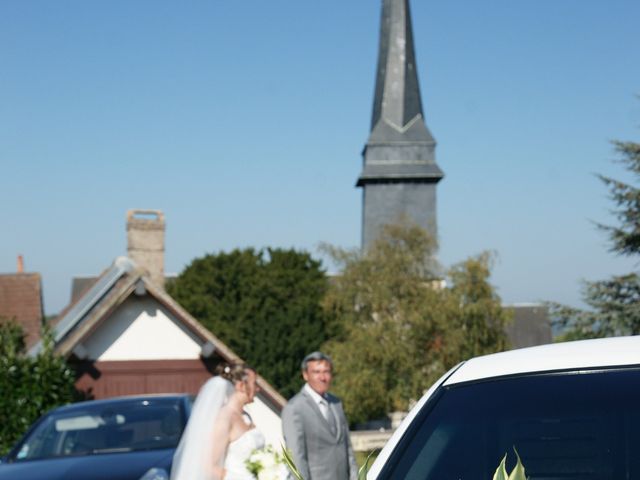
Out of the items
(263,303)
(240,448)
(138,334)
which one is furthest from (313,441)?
(263,303)

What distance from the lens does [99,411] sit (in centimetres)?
953

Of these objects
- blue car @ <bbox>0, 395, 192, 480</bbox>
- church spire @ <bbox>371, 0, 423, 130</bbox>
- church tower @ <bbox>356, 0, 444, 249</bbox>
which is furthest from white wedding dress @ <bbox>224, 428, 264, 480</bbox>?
church spire @ <bbox>371, 0, 423, 130</bbox>

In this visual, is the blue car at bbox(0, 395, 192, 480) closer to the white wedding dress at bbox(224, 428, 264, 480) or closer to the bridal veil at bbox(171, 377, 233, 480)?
the bridal veil at bbox(171, 377, 233, 480)

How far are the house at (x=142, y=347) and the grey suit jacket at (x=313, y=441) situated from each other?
56.8 feet

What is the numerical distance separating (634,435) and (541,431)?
273mm

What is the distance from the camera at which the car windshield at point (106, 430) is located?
9.12 metres

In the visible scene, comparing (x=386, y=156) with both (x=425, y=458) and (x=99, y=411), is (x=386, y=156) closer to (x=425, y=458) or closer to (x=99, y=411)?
(x=99, y=411)

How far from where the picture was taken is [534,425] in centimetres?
311

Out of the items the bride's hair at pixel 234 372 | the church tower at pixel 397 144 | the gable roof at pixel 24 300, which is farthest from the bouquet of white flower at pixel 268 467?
the church tower at pixel 397 144

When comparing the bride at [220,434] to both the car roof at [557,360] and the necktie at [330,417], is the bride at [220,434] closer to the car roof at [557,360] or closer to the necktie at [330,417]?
the necktie at [330,417]

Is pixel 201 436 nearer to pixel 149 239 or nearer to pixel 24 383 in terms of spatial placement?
pixel 24 383

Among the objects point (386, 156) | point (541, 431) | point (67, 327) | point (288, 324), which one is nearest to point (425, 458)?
point (541, 431)

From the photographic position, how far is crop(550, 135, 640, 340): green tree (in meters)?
26.4

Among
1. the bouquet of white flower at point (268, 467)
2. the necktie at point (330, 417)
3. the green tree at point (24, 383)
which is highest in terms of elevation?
the bouquet of white flower at point (268, 467)
